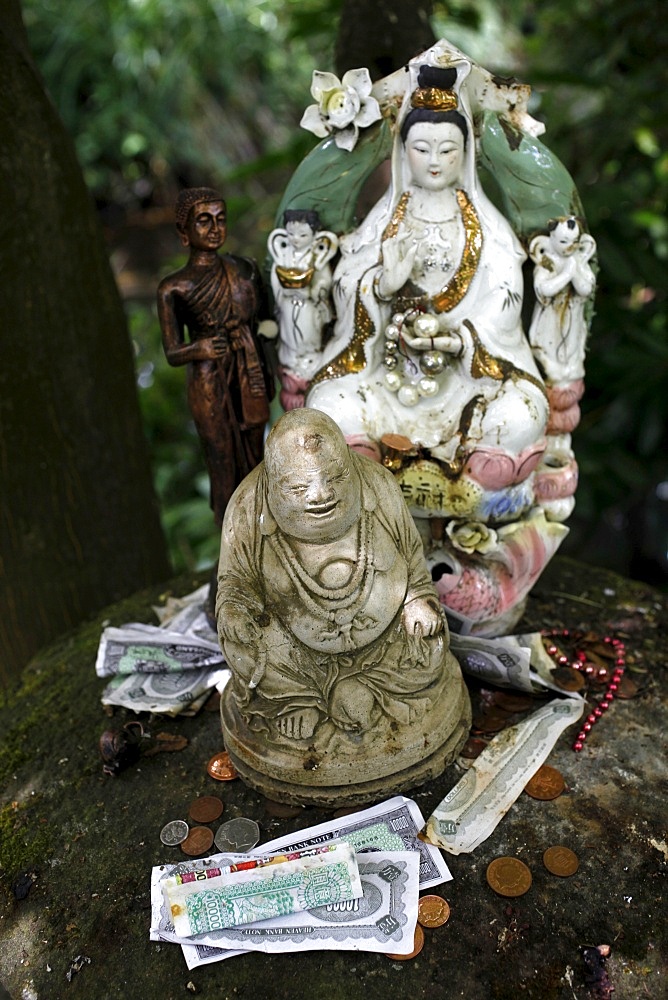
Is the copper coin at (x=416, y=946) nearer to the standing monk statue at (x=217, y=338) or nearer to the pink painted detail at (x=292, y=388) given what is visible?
the standing monk statue at (x=217, y=338)

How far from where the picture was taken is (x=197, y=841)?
2.16m

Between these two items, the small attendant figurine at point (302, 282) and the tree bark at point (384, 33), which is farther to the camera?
the tree bark at point (384, 33)

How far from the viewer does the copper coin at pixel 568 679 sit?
259 cm

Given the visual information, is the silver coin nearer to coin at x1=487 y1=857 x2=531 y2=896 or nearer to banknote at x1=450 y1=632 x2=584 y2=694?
coin at x1=487 y1=857 x2=531 y2=896

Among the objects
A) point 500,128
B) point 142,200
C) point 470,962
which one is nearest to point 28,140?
point 500,128

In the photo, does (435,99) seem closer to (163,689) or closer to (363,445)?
(363,445)

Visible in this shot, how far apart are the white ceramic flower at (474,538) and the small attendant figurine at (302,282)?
0.69 meters

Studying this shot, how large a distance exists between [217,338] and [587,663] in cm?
156

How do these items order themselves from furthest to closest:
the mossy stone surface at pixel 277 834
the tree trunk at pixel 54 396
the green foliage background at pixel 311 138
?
the green foliage background at pixel 311 138 → the tree trunk at pixel 54 396 → the mossy stone surface at pixel 277 834

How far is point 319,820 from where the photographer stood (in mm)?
2178

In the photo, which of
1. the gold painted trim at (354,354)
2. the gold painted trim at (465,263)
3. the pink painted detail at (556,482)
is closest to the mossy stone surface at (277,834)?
the pink painted detail at (556,482)

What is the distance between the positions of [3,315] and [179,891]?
2.06m

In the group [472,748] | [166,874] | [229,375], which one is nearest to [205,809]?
[166,874]

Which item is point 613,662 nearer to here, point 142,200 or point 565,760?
point 565,760
